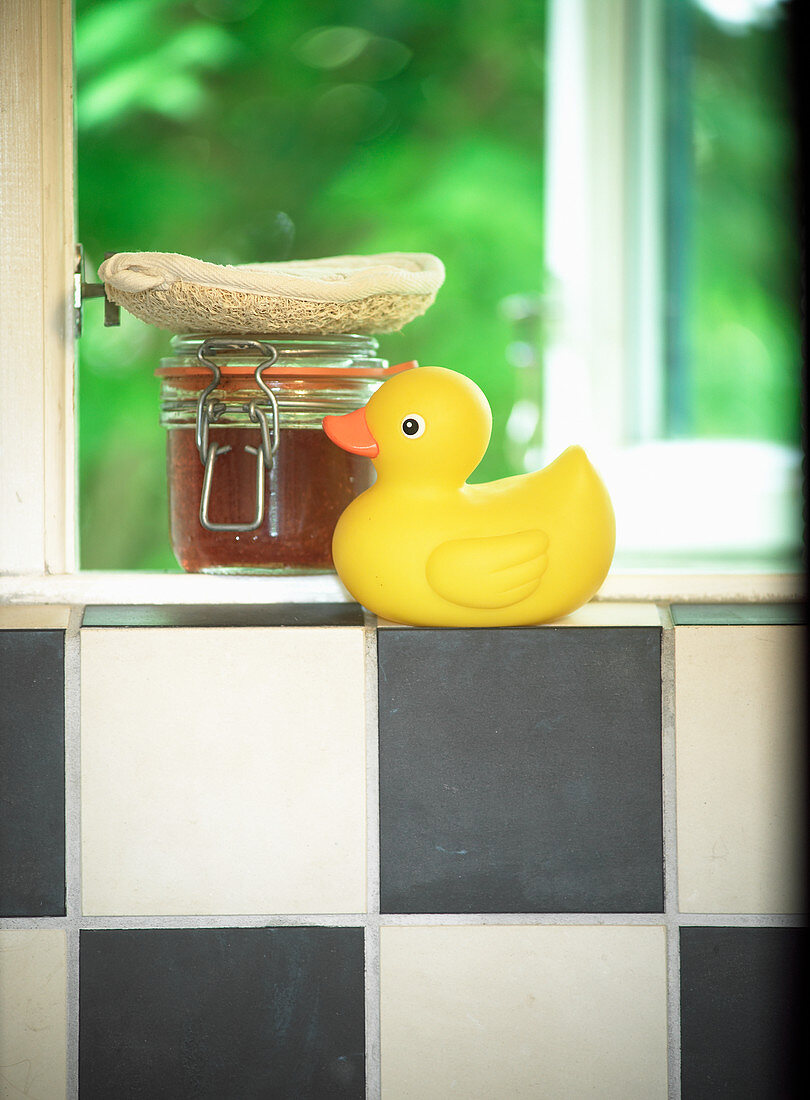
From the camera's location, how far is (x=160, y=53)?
1.10 meters

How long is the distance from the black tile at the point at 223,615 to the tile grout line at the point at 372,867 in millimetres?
41

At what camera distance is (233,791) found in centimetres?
59

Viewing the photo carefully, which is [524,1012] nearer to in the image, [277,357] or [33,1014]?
[33,1014]

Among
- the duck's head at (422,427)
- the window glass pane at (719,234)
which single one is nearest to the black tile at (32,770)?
the duck's head at (422,427)

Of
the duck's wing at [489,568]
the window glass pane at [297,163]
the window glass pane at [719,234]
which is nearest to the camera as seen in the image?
the duck's wing at [489,568]

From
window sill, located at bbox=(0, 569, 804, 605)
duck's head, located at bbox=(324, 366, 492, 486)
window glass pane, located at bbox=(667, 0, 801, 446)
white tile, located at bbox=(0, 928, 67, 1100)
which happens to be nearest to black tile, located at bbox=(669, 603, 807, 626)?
window sill, located at bbox=(0, 569, 804, 605)

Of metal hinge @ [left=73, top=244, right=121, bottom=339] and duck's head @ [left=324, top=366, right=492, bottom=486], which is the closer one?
duck's head @ [left=324, top=366, right=492, bottom=486]

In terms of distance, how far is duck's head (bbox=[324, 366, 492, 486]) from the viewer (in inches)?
23.1

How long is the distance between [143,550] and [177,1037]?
0.47 metres

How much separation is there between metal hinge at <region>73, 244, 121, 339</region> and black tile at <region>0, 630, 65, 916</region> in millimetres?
221

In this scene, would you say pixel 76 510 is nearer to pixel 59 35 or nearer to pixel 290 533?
pixel 290 533

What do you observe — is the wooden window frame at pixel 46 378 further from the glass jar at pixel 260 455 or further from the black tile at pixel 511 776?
the black tile at pixel 511 776

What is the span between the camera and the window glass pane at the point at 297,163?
978mm

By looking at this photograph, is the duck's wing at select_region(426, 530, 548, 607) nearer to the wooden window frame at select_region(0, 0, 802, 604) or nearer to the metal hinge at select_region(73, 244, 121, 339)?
the wooden window frame at select_region(0, 0, 802, 604)
